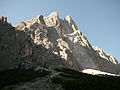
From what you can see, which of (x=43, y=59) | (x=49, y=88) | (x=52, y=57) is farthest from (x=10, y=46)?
(x=49, y=88)

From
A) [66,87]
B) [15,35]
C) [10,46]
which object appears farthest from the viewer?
[15,35]

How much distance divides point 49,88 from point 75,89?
5.88 m

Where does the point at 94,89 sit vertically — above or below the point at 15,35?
below

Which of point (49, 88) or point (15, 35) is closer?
point (49, 88)

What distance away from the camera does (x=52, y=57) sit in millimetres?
197875

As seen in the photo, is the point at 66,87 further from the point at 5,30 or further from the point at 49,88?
the point at 5,30

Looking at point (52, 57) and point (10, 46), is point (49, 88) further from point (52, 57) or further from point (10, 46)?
point (52, 57)

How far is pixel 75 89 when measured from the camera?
38.0 meters

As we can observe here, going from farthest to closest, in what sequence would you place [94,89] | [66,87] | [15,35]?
[15,35] → [66,87] → [94,89]

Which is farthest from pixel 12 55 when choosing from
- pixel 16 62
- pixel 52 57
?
pixel 52 57

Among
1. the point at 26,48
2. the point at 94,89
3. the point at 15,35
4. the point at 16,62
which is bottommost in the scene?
the point at 94,89

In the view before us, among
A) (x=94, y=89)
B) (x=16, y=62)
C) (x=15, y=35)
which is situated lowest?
(x=94, y=89)

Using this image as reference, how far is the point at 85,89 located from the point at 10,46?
14623 cm

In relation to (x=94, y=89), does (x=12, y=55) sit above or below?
above
